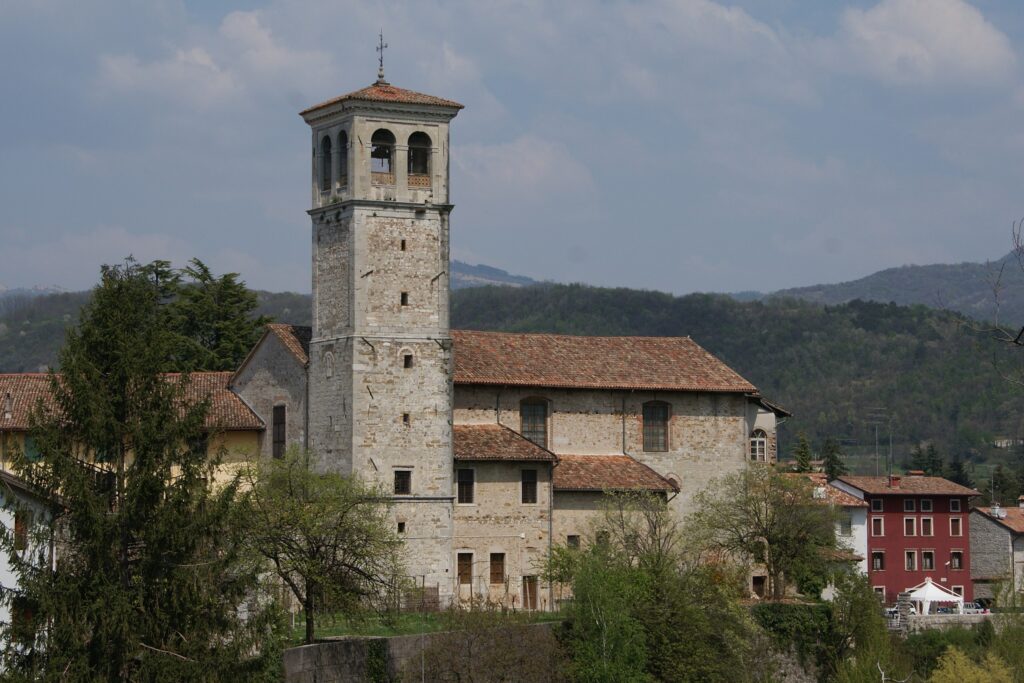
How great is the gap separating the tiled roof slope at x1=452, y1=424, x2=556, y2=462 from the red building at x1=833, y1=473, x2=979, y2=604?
28754 mm

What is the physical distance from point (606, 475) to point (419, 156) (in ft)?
36.6

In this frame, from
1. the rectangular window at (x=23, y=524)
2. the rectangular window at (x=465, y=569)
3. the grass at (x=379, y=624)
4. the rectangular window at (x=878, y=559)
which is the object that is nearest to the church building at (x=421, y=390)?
the rectangular window at (x=465, y=569)

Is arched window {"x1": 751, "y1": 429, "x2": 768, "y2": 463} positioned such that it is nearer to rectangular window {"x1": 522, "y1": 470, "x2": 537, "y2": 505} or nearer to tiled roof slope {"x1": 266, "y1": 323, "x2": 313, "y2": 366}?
rectangular window {"x1": 522, "y1": 470, "x2": 537, "y2": 505}

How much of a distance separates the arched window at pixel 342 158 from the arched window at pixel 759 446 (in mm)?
17003

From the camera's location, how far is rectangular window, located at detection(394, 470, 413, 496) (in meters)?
49.6

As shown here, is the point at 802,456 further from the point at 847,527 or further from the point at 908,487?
the point at 847,527

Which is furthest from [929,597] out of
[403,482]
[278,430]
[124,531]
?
[124,531]

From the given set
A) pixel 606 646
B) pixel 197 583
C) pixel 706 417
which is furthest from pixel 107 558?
pixel 706 417

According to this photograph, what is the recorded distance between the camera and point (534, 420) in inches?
2162

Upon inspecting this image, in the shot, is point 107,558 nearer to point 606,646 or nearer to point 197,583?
point 197,583

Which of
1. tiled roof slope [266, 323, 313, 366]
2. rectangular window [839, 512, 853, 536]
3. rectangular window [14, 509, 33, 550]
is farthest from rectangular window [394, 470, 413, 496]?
rectangular window [839, 512, 853, 536]

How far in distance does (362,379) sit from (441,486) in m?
3.70

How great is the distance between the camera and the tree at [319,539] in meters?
42.3

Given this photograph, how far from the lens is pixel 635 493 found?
53594mm
